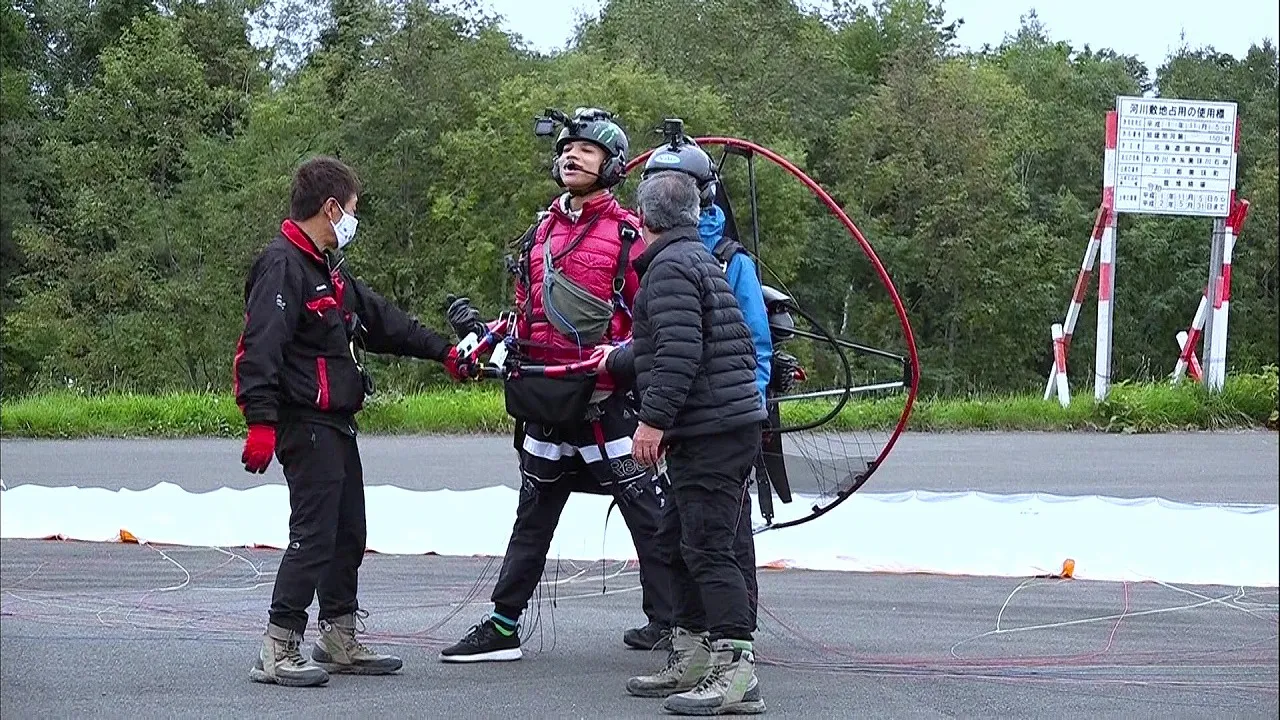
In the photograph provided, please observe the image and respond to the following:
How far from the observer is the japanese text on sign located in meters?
14.2

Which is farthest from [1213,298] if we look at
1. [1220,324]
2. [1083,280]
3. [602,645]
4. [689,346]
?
[689,346]

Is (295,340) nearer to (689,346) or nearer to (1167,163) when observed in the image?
(689,346)

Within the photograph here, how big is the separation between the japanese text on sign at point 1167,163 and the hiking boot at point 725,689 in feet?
34.2

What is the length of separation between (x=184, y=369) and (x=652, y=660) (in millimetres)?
12568

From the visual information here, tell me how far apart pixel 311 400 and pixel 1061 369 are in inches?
411

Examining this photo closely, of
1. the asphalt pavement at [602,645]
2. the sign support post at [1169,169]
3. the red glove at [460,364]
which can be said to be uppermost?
the sign support post at [1169,169]

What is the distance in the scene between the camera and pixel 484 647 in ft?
17.8

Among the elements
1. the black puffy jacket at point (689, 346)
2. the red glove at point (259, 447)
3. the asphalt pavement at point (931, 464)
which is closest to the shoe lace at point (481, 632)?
the red glove at point (259, 447)

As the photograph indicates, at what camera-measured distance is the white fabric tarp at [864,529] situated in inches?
276

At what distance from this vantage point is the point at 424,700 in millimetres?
4898

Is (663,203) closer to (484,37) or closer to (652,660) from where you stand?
(652,660)

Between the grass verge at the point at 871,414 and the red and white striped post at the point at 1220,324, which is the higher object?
the red and white striped post at the point at 1220,324

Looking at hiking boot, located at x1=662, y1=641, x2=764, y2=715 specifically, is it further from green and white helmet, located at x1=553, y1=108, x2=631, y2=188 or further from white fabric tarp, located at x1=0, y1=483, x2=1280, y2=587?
white fabric tarp, located at x1=0, y1=483, x2=1280, y2=587

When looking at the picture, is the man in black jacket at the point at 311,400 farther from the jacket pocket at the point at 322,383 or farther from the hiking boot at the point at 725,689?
the hiking boot at the point at 725,689
